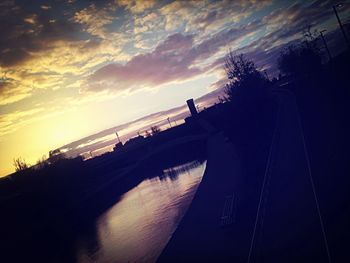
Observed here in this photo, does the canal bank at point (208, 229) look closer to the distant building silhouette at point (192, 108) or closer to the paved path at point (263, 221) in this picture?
the paved path at point (263, 221)

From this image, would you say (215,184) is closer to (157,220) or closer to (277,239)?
(157,220)

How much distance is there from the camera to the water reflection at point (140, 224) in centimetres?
2275

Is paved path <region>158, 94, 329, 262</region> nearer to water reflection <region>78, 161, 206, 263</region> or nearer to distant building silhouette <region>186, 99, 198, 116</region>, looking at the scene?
water reflection <region>78, 161, 206, 263</region>

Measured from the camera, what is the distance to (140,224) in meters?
29.6

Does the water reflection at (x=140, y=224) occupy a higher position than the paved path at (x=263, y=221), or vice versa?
the paved path at (x=263, y=221)

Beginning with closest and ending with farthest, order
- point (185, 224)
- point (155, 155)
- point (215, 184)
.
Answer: point (185, 224) < point (215, 184) < point (155, 155)

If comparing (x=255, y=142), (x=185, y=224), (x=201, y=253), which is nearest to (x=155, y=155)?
(x=255, y=142)

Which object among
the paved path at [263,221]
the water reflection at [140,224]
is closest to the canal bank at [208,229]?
the paved path at [263,221]

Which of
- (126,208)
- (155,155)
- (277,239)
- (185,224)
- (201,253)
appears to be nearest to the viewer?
(277,239)

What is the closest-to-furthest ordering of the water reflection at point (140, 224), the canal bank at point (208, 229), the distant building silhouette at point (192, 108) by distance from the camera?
the canal bank at point (208, 229), the water reflection at point (140, 224), the distant building silhouette at point (192, 108)

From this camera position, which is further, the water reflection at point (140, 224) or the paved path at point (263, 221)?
the water reflection at point (140, 224)

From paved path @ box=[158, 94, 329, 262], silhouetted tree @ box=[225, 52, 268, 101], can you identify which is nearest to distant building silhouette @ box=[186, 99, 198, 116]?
silhouetted tree @ box=[225, 52, 268, 101]

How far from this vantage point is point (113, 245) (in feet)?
88.3

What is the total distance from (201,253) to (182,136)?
5874cm
